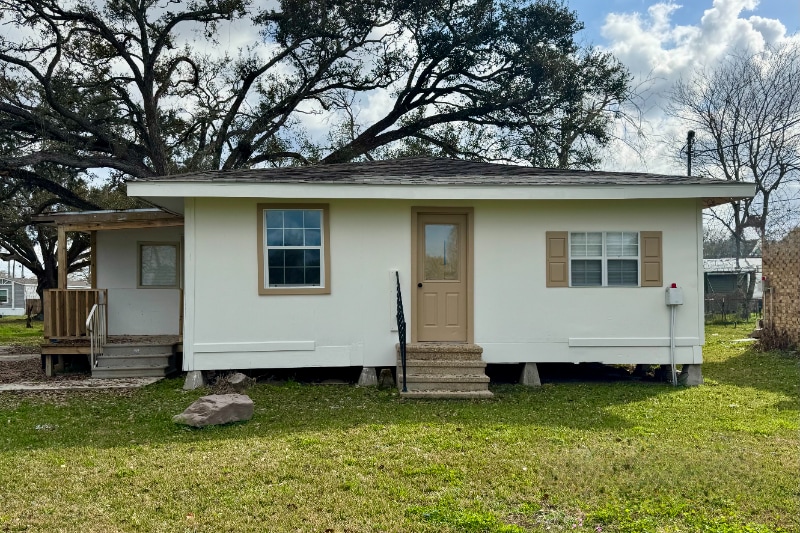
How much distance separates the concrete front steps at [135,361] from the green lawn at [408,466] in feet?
6.08

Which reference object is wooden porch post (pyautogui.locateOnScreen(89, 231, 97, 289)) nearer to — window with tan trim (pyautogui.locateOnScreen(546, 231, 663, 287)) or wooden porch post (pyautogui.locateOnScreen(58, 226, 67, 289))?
wooden porch post (pyautogui.locateOnScreen(58, 226, 67, 289))

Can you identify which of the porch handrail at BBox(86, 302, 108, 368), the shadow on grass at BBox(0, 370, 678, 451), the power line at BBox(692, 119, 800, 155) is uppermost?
the power line at BBox(692, 119, 800, 155)

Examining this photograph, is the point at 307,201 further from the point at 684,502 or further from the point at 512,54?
the point at 512,54

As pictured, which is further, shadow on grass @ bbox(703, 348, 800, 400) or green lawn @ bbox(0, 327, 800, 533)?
shadow on grass @ bbox(703, 348, 800, 400)

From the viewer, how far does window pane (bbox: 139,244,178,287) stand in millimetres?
11406

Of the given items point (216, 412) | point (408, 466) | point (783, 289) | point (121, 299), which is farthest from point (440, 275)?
point (783, 289)

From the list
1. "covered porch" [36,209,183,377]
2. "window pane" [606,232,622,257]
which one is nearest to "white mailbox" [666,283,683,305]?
"window pane" [606,232,622,257]

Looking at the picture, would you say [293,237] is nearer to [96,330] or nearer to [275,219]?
[275,219]

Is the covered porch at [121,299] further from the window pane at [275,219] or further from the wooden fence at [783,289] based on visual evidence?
the wooden fence at [783,289]

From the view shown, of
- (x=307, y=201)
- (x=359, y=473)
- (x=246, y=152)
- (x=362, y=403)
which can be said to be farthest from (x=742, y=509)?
(x=246, y=152)

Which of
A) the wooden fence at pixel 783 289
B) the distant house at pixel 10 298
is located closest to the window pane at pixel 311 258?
the wooden fence at pixel 783 289

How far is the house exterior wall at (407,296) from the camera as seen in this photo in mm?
8375

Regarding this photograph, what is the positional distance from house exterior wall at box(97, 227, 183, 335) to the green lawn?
3727mm

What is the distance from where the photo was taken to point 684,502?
4016 millimetres
